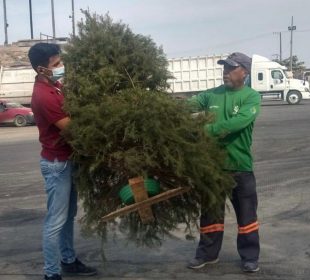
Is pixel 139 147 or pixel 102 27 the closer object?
pixel 139 147

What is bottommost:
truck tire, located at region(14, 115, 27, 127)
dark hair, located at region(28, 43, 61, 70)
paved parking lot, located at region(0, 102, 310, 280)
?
paved parking lot, located at region(0, 102, 310, 280)

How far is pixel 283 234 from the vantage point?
647cm

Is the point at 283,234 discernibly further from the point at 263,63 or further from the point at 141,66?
the point at 263,63

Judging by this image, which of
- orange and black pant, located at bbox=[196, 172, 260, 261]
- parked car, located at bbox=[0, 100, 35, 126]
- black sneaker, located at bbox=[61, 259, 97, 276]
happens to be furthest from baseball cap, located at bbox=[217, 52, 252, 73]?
parked car, located at bbox=[0, 100, 35, 126]

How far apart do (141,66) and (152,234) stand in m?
1.39

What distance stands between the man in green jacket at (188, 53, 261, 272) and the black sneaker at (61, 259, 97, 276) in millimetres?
963

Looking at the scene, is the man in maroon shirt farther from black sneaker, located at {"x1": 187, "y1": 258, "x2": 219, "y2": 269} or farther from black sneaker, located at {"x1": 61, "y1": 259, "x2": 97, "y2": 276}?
black sneaker, located at {"x1": 187, "y1": 258, "x2": 219, "y2": 269}

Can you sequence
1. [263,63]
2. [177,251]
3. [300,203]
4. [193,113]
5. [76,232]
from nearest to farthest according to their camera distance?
1. [193,113]
2. [177,251]
3. [76,232]
4. [300,203]
5. [263,63]

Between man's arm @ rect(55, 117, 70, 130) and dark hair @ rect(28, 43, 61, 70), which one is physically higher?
dark hair @ rect(28, 43, 61, 70)

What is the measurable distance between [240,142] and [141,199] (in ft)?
3.89

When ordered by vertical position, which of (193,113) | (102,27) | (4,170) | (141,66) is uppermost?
(102,27)

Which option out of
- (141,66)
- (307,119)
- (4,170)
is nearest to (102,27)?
(141,66)

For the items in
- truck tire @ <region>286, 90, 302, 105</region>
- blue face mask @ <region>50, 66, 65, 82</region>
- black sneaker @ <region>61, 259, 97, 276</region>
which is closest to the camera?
blue face mask @ <region>50, 66, 65, 82</region>

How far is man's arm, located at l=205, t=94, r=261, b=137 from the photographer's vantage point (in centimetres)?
489
